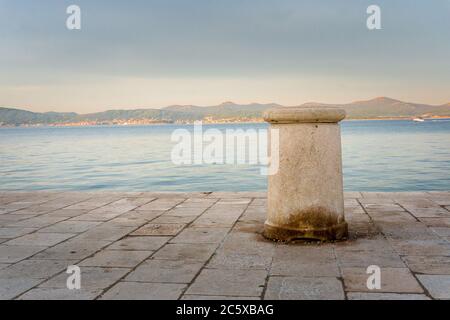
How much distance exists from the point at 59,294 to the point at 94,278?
16.4 inches

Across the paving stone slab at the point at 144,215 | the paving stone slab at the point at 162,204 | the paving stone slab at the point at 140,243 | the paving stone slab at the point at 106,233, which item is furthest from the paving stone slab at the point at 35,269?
the paving stone slab at the point at 162,204

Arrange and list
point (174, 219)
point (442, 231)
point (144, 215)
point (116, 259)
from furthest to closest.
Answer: point (144, 215) → point (174, 219) → point (442, 231) → point (116, 259)

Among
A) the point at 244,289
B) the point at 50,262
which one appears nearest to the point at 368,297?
the point at 244,289

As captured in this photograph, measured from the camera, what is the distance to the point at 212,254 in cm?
482

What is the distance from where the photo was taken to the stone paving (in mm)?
3756

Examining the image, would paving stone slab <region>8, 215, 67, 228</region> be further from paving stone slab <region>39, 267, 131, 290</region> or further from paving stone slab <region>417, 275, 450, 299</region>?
paving stone slab <region>417, 275, 450, 299</region>

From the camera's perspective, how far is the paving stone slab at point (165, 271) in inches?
159

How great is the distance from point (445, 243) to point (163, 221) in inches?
136

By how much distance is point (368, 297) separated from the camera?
11.6 feet

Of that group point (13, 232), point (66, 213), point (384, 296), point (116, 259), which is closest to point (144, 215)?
point (66, 213)

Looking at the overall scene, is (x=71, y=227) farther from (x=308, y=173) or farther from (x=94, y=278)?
(x=308, y=173)

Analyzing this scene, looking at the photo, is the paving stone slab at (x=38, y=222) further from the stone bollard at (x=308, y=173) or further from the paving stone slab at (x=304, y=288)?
the paving stone slab at (x=304, y=288)

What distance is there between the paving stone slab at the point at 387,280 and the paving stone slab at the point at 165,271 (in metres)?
1.28

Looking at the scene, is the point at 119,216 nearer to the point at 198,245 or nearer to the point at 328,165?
the point at 198,245
